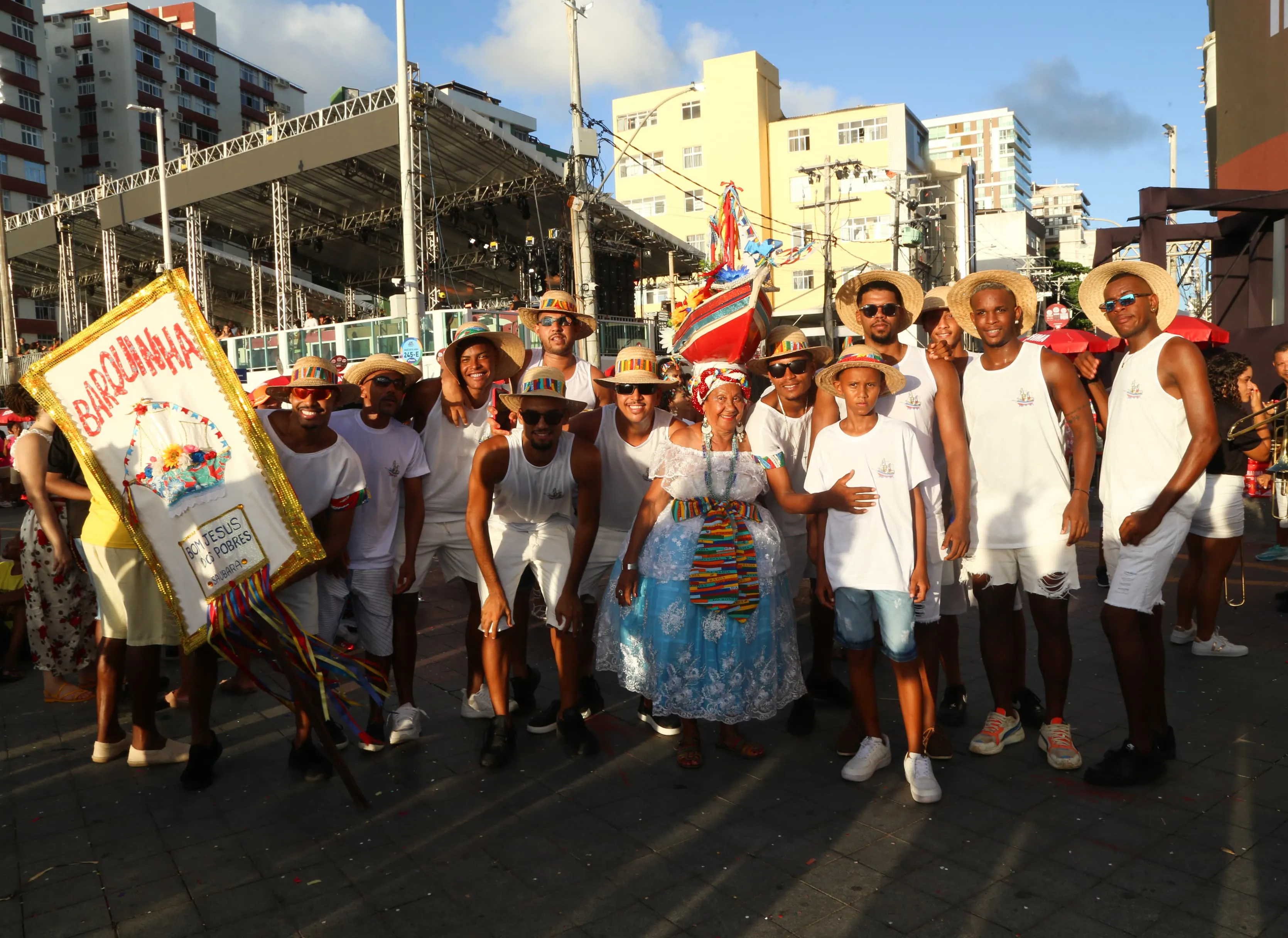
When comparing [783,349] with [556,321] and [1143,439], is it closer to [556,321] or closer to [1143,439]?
[556,321]

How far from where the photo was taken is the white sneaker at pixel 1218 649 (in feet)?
18.5

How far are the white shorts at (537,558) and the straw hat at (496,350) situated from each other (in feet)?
3.10

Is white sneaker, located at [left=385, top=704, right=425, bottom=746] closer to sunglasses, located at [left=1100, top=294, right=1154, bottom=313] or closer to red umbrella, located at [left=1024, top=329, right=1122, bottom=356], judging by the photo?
sunglasses, located at [left=1100, top=294, right=1154, bottom=313]

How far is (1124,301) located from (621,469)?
2428mm

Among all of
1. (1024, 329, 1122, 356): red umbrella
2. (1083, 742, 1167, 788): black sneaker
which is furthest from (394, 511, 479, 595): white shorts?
(1024, 329, 1122, 356): red umbrella

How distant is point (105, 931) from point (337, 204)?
35467 millimetres

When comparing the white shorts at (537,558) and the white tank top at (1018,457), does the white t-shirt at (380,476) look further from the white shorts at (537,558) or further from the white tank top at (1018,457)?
the white tank top at (1018,457)

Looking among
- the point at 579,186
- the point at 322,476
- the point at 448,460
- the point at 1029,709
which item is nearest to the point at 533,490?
the point at 448,460

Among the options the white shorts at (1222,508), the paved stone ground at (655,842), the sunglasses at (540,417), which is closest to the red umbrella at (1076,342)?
the white shorts at (1222,508)

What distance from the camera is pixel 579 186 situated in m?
17.4

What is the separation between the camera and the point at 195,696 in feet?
14.2

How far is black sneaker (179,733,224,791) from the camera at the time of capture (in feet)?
14.0

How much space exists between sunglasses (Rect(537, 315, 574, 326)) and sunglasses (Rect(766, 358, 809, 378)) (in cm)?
136

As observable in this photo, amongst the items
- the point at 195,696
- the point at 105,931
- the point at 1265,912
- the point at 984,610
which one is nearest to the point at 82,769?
the point at 195,696
